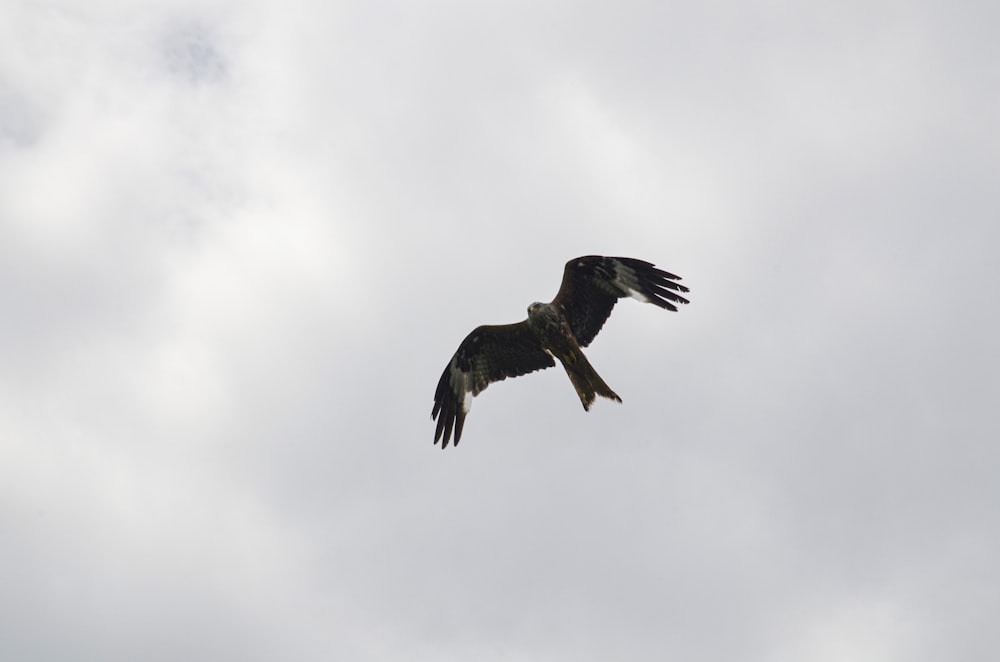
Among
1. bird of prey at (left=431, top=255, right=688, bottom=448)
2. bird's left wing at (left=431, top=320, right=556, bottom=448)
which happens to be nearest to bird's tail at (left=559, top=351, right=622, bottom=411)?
bird of prey at (left=431, top=255, right=688, bottom=448)

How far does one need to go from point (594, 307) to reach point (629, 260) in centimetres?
110

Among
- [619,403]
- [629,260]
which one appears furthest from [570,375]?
[629,260]

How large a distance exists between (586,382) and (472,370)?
2736mm

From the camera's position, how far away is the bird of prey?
1597cm

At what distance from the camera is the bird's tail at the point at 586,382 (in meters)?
15.9

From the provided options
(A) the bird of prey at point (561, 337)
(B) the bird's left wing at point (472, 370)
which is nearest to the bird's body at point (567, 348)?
(A) the bird of prey at point (561, 337)

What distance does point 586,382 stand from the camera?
634 inches

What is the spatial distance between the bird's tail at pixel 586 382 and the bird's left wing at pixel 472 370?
1338mm

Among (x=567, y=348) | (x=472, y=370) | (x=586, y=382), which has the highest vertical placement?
(x=472, y=370)

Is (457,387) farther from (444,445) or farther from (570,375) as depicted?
(570,375)

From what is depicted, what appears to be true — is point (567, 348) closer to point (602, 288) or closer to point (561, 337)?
point (561, 337)

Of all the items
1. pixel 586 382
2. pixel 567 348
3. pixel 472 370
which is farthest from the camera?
pixel 472 370

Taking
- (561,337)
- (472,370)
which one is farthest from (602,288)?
(472,370)

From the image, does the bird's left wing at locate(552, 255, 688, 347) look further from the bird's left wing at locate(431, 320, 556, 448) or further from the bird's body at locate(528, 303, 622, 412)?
the bird's left wing at locate(431, 320, 556, 448)
